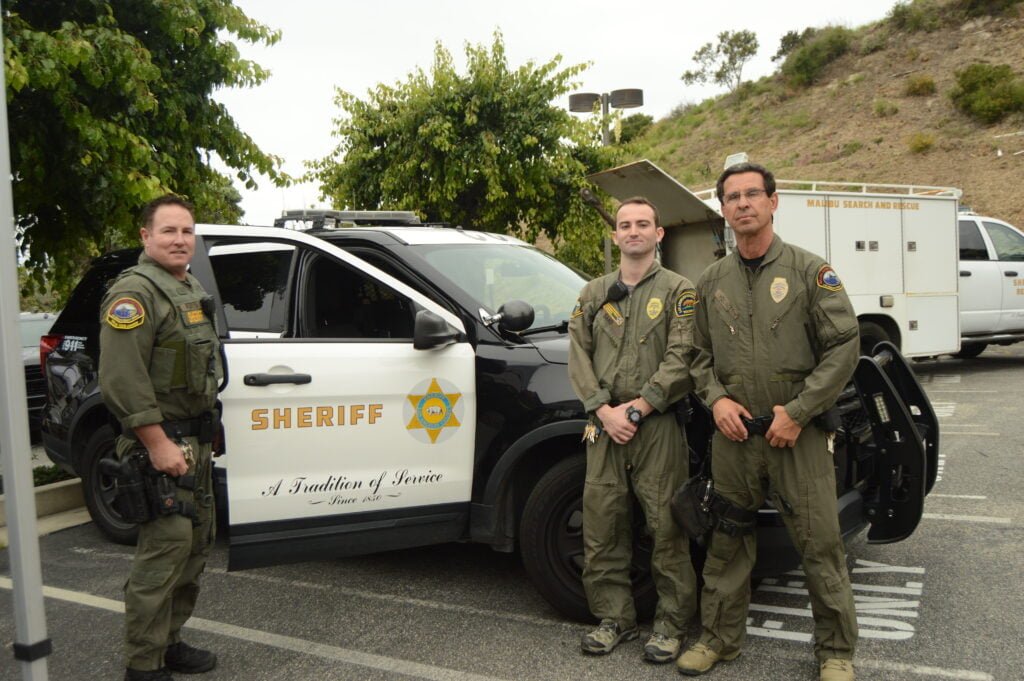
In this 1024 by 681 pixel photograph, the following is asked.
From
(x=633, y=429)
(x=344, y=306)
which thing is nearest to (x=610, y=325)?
(x=633, y=429)

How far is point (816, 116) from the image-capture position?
3794cm

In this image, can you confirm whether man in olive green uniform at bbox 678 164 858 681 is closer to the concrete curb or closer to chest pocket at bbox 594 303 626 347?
chest pocket at bbox 594 303 626 347

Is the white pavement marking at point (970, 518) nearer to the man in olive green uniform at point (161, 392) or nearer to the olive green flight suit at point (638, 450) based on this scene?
the olive green flight suit at point (638, 450)

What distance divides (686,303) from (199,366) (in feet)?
6.19

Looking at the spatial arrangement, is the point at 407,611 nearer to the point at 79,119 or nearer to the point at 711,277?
the point at 711,277

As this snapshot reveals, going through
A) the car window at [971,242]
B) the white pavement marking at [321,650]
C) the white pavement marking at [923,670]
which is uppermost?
the car window at [971,242]

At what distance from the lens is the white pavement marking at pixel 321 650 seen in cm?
330

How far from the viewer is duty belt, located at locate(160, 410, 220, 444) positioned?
10.3 feet

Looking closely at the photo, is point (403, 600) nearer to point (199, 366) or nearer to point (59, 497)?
point (199, 366)

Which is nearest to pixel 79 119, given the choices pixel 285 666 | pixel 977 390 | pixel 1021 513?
pixel 285 666

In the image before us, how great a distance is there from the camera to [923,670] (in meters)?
3.18

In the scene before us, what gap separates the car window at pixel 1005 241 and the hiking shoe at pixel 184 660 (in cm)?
1136

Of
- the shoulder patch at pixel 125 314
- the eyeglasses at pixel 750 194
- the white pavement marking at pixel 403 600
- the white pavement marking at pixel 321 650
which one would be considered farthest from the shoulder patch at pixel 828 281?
the shoulder patch at pixel 125 314

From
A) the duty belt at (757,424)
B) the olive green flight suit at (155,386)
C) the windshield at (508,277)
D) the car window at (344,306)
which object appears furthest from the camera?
the car window at (344,306)
